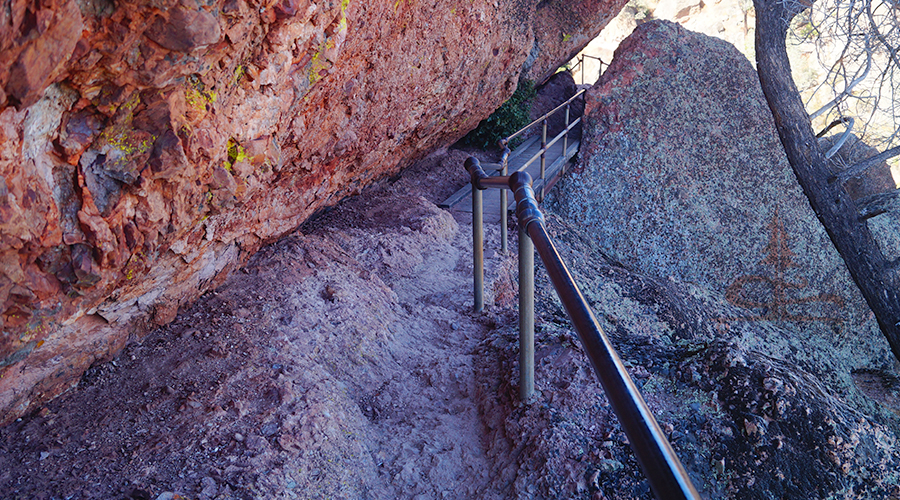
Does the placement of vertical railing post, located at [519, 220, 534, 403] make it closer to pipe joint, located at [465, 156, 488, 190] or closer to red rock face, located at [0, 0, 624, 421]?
pipe joint, located at [465, 156, 488, 190]

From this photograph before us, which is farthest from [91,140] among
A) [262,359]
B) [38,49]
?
[262,359]

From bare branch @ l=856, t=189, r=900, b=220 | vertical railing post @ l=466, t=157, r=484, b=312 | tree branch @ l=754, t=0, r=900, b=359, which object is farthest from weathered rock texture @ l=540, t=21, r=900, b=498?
vertical railing post @ l=466, t=157, r=484, b=312

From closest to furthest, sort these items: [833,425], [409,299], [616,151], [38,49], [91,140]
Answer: [38,49] → [91,140] → [833,425] → [409,299] → [616,151]

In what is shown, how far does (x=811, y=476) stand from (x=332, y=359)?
6.27ft

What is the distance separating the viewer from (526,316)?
212 cm

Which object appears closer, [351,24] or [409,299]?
[351,24]

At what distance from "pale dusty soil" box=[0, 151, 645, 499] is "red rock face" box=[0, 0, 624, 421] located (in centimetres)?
23

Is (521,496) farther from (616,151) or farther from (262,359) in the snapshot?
(616,151)

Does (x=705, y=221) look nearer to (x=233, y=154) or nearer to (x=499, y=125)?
(x=499, y=125)

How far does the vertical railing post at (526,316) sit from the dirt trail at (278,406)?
27 cm

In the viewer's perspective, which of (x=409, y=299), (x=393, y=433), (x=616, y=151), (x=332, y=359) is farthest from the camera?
(x=616, y=151)

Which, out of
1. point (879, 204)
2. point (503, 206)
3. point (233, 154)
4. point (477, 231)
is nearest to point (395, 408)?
point (477, 231)

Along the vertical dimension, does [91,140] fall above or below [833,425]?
above

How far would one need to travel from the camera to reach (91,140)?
63.8 inches
